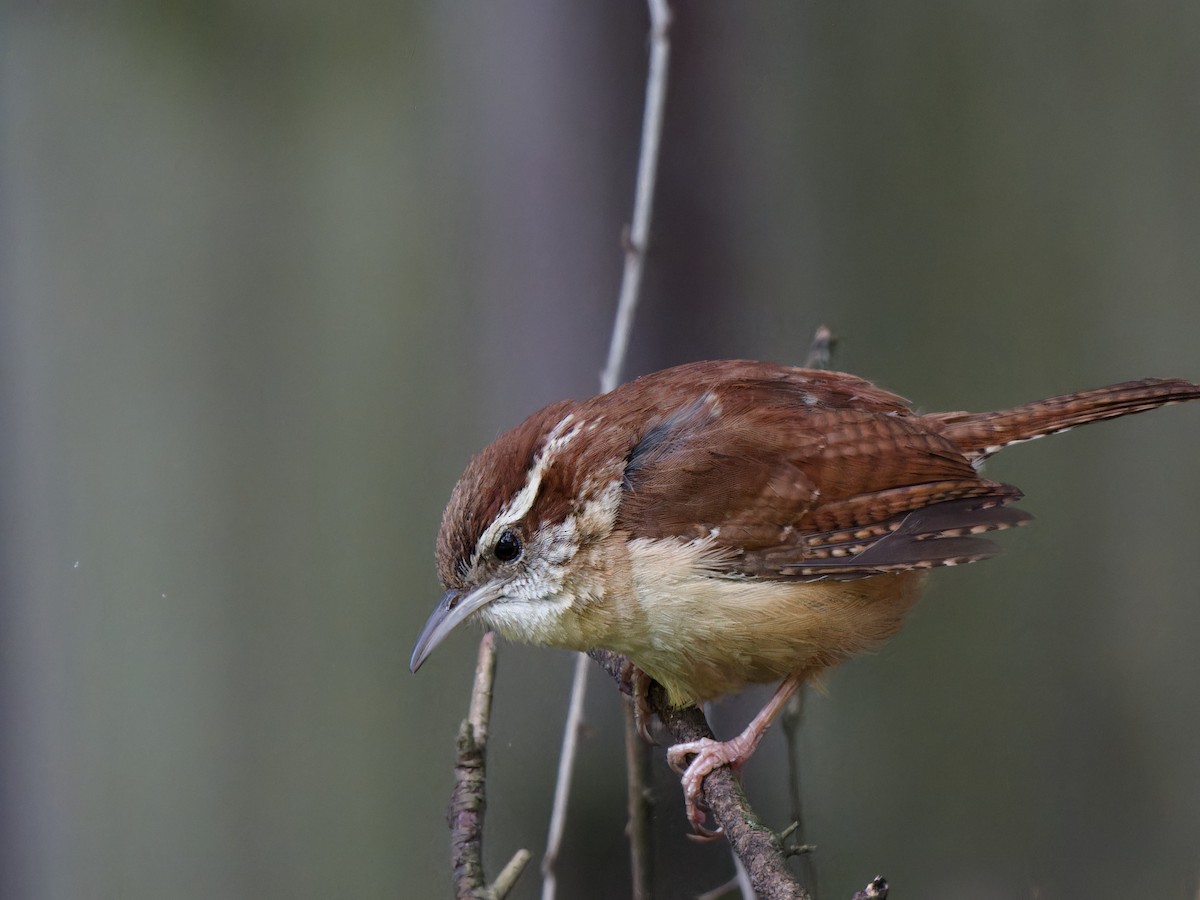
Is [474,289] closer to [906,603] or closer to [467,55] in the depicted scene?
[467,55]

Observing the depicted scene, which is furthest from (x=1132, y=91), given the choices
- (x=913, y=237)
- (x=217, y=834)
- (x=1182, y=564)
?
(x=217, y=834)

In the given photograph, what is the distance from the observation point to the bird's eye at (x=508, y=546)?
2.15 meters

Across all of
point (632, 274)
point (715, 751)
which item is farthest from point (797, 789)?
point (632, 274)

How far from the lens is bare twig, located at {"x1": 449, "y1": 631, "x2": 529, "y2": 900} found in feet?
6.31

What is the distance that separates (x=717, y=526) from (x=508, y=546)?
1.34ft

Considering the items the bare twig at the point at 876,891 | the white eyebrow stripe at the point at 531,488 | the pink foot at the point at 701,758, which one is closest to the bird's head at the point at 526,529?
the white eyebrow stripe at the point at 531,488

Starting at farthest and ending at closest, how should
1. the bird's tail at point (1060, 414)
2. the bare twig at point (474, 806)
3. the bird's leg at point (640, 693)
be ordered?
the bird's leg at point (640, 693), the bird's tail at point (1060, 414), the bare twig at point (474, 806)

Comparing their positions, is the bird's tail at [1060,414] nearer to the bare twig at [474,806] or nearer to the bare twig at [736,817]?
the bare twig at [736,817]

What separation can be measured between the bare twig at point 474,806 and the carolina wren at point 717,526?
16cm

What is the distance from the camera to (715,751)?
7.00 feet

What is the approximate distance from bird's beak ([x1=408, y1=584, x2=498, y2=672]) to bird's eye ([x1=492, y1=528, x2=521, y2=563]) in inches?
2.7

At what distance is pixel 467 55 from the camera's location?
2.88 m

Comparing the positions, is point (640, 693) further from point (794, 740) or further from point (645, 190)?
point (645, 190)

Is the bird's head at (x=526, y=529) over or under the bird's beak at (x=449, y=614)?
over
